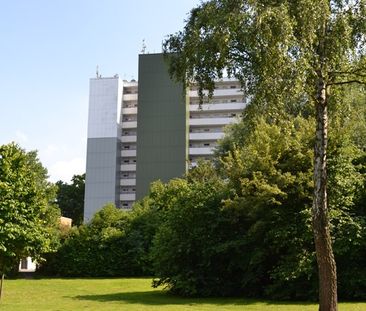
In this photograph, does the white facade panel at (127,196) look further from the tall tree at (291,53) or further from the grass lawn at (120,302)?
the tall tree at (291,53)

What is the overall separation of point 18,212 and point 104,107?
82415 mm

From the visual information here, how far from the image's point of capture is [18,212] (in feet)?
61.8

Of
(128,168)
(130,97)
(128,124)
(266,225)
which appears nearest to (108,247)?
(266,225)

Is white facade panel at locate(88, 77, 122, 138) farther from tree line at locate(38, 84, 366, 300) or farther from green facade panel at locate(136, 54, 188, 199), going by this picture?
tree line at locate(38, 84, 366, 300)

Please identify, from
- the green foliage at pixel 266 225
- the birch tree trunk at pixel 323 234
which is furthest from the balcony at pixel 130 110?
the birch tree trunk at pixel 323 234

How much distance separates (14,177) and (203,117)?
7740 centimetres

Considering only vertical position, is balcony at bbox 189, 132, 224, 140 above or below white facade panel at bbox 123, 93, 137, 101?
below

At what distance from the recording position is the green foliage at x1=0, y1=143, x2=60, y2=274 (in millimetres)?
18281

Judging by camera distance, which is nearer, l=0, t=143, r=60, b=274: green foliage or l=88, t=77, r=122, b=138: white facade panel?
l=0, t=143, r=60, b=274: green foliage

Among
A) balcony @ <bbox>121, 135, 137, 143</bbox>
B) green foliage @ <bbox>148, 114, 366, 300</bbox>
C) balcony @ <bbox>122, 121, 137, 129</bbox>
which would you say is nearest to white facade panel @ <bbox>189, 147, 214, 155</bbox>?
balcony @ <bbox>121, 135, 137, 143</bbox>

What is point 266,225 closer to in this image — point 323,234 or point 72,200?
point 323,234

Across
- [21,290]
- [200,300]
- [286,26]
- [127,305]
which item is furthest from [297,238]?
[21,290]

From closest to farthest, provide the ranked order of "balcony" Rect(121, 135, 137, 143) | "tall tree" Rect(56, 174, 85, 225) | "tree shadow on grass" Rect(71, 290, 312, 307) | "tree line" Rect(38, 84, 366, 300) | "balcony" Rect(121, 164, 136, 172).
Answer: "tree shadow on grass" Rect(71, 290, 312, 307) < "tree line" Rect(38, 84, 366, 300) < "tall tree" Rect(56, 174, 85, 225) < "balcony" Rect(121, 164, 136, 172) < "balcony" Rect(121, 135, 137, 143)

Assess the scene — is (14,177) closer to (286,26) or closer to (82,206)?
(286,26)
